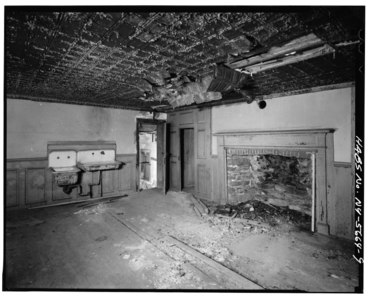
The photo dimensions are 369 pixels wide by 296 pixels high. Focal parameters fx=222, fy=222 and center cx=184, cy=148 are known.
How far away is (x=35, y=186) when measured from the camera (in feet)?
16.8

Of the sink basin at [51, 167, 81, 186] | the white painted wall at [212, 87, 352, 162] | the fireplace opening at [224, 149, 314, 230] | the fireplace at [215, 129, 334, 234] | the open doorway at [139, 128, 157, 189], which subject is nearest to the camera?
the white painted wall at [212, 87, 352, 162]

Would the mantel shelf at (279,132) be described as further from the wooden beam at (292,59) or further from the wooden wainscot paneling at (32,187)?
the wooden wainscot paneling at (32,187)

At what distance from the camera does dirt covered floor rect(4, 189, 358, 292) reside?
252 centimetres

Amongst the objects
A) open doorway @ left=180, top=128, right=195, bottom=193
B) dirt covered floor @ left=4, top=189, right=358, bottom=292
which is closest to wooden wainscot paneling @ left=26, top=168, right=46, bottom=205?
dirt covered floor @ left=4, top=189, right=358, bottom=292

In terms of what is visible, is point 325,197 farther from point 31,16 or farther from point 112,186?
point 112,186

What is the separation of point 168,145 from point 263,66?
461 cm

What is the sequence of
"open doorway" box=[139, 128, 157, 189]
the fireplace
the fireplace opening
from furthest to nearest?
"open doorway" box=[139, 128, 157, 189] → the fireplace opening → the fireplace

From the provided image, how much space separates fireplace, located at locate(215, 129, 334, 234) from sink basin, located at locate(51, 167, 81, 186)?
11.5 ft

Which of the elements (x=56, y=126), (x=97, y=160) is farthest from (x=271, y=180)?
(x=56, y=126)

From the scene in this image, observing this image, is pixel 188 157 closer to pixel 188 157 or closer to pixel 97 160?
pixel 188 157

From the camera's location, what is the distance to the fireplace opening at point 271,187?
14.9 ft

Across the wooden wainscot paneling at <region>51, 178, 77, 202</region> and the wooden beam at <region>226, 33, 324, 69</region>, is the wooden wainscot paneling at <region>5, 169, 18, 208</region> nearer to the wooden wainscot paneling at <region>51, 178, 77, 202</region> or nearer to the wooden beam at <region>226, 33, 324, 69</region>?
the wooden wainscot paneling at <region>51, 178, 77, 202</region>

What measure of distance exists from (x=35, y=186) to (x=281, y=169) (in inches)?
226

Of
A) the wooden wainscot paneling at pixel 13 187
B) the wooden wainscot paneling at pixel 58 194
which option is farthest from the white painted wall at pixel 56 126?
the wooden wainscot paneling at pixel 58 194
